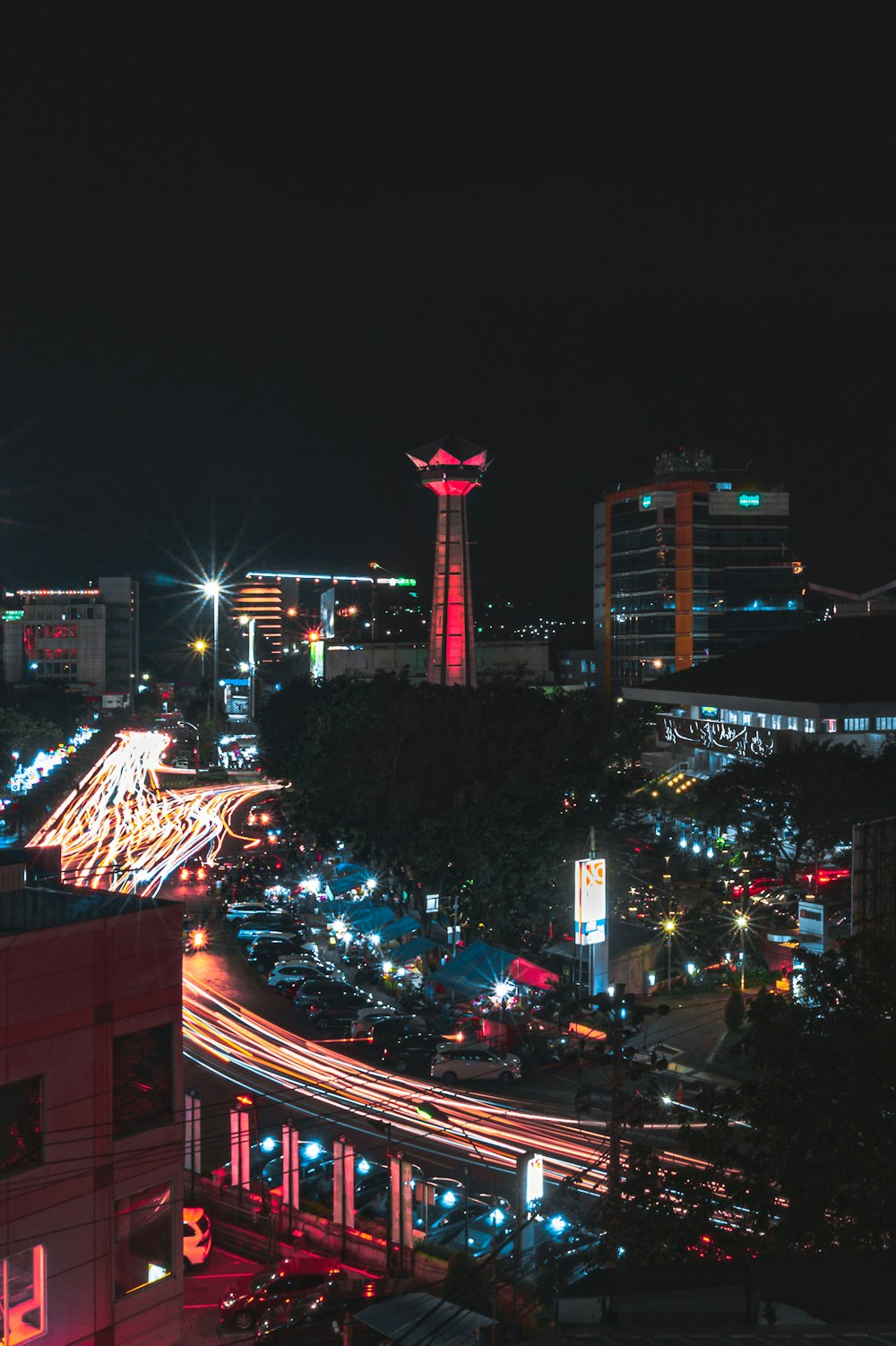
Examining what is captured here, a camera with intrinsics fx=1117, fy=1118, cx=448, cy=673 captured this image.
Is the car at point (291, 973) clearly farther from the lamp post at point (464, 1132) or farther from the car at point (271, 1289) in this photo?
the car at point (271, 1289)

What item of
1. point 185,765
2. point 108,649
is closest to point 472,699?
point 185,765

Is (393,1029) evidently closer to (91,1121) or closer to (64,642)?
(91,1121)

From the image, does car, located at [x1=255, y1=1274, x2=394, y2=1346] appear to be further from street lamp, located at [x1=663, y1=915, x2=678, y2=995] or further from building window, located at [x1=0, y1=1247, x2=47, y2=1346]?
street lamp, located at [x1=663, y1=915, x2=678, y2=995]

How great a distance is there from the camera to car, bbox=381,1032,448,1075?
66.6ft

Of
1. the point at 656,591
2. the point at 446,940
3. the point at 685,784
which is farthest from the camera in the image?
the point at 656,591

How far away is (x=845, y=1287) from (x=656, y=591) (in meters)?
65.4

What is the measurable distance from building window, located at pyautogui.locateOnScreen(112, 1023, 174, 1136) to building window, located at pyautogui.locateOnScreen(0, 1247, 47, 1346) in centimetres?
113

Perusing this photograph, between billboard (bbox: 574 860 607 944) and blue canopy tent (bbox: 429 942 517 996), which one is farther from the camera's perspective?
blue canopy tent (bbox: 429 942 517 996)

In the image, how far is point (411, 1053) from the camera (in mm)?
20531

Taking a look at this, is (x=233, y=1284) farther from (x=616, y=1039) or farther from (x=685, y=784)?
(x=685, y=784)

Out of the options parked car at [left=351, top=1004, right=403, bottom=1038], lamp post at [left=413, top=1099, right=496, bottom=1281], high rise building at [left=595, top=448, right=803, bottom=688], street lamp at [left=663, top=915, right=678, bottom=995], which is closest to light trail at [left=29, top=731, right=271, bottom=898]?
parked car at [left=351, top=1004, right=403, bottom=1038]

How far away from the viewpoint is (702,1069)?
2078 cm

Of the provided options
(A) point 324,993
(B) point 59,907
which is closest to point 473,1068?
(A) point 324,993

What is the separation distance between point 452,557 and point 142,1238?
4469 centimetres
